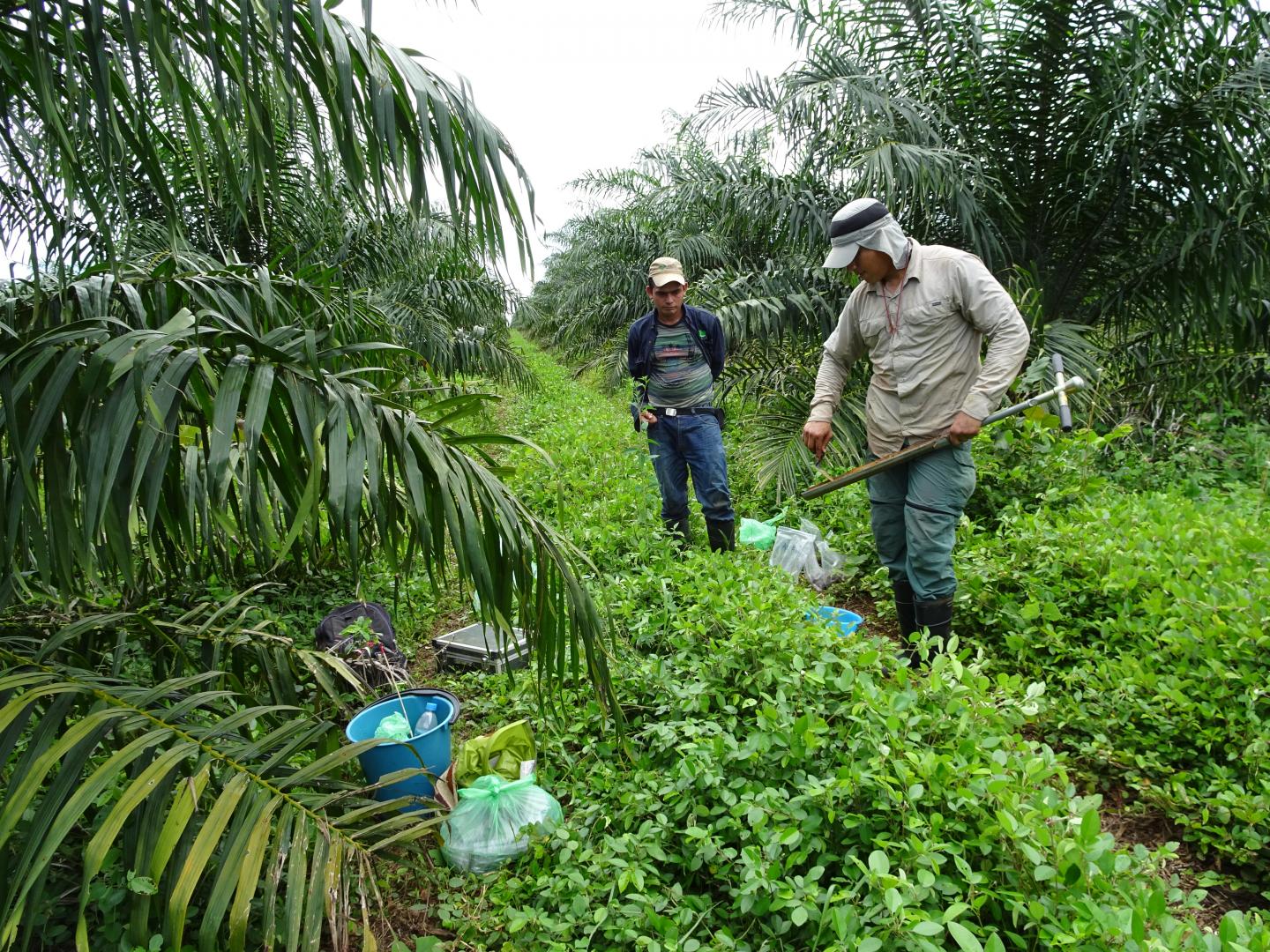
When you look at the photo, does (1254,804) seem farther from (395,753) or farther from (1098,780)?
(395,753)

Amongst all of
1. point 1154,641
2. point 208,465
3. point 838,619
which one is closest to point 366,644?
point 838,619

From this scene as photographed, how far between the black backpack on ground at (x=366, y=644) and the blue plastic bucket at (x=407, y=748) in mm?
121

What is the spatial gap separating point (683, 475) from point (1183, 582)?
2386mm

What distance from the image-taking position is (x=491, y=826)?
2.19 meters

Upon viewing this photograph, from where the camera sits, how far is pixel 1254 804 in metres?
2.06

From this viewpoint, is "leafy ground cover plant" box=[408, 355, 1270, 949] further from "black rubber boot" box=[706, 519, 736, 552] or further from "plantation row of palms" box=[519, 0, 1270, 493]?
"plantation row of palms" box=[519, 0, 1270, 493]

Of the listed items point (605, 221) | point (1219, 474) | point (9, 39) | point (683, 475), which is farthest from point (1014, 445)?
point (605, 221)

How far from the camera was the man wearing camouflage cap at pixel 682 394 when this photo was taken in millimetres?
4305

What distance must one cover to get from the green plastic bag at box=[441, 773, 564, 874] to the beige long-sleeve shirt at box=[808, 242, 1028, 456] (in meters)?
1.95

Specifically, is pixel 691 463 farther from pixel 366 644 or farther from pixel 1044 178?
pixel 1044 178

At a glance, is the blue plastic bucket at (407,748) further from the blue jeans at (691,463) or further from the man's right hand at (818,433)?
the blue jeans at (691,463)

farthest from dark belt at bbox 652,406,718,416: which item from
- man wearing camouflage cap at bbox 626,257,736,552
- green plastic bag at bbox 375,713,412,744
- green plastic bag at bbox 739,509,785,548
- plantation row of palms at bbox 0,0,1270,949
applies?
green plastic bag at bbox 375,713,412,744

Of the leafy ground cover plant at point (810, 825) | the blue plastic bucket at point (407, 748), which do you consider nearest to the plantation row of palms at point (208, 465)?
the blue plastic bucket at point (407, 748)

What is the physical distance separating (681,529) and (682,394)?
2.55ft
